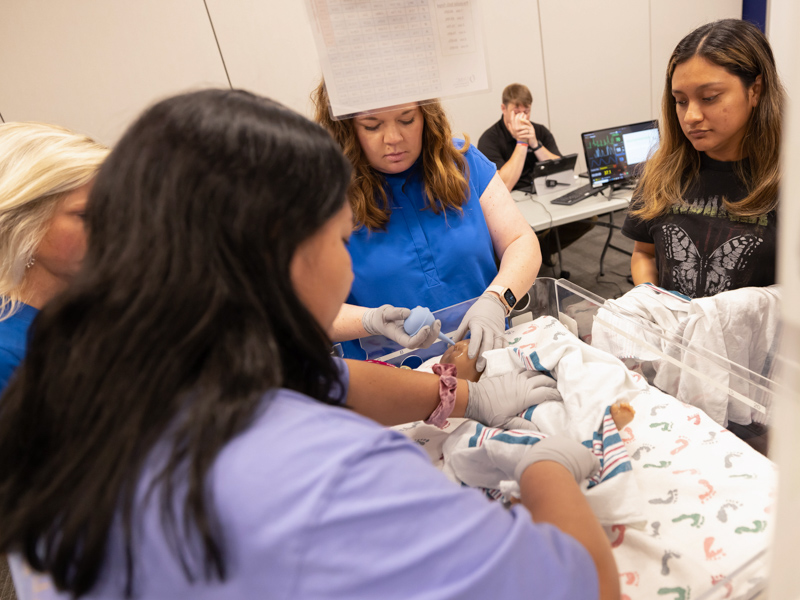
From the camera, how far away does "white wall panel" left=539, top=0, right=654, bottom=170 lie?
15.9 ft

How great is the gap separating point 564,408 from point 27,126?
4.14 feet

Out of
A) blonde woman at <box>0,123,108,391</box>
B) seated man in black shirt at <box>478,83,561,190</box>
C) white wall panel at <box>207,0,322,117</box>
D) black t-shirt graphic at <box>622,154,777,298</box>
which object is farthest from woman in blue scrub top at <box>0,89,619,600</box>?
white wall panel at <box>207,0,322,117</box>

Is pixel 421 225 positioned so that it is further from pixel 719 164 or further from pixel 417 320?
pixel 719 164

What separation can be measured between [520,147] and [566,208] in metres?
0.80

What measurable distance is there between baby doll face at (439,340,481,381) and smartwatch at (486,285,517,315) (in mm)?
184

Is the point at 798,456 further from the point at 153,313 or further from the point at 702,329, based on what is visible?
the point at 702,329

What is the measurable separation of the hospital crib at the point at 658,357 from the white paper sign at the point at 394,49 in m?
0.67

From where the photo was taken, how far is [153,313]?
441mm

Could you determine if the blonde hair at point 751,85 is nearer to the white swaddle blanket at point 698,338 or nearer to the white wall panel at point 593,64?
the white swaddle blanket at point 698,338

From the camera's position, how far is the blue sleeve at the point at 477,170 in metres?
1.55

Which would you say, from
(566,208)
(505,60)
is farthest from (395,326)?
(505,60)

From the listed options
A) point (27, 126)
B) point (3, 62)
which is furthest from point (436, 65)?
point (3, 62)

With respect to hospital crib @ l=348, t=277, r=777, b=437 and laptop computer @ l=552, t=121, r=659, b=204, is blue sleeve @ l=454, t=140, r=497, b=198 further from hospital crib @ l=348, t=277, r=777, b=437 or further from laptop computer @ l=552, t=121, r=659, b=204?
laptop computer @ l=552, t=121, r=659, b=204

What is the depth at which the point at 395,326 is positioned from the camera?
1.32 meters
